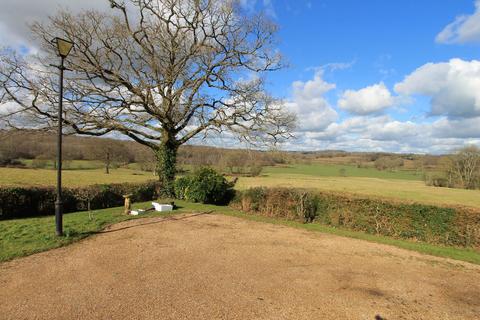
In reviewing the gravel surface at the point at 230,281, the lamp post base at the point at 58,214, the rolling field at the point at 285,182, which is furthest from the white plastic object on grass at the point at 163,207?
the lamp post base at the point at 58,214

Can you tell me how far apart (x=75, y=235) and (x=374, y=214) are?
9.70 metres

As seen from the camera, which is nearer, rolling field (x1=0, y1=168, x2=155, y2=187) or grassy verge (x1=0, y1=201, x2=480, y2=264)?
grassy verge (x1=0, y1=201, x2=480, y2=264)

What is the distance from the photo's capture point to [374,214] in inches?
416

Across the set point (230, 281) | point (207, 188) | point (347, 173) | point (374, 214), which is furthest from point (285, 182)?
point (347, 173)

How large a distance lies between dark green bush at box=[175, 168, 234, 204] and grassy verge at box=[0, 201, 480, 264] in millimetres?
3716

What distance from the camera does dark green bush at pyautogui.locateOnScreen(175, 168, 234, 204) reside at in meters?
15.1

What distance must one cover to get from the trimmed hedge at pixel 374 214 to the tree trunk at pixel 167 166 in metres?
5.11

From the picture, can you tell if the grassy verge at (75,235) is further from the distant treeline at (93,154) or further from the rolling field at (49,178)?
the distant treeline at (93,154)

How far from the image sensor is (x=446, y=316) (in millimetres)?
4410

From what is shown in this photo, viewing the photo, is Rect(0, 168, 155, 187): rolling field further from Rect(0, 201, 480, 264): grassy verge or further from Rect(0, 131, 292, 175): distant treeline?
Rect(0, 201, 480, 264): grassy verge

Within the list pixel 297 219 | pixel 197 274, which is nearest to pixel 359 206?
pixel 297 219

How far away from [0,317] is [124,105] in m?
13.3

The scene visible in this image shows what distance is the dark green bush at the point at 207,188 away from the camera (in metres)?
15.1

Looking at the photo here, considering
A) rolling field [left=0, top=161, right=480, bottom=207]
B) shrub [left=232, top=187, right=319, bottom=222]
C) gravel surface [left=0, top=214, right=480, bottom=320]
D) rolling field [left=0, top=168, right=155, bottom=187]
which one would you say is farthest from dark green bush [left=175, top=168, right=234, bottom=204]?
gravel surface [left=0, top=214, right=480, bottom=320]
